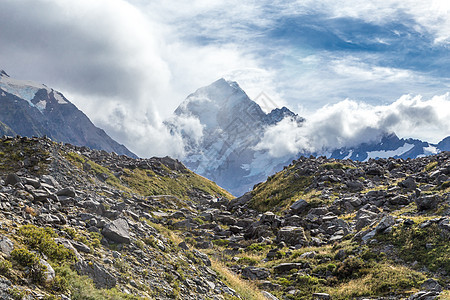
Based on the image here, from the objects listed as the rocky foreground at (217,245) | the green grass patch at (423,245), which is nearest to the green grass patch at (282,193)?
the rocky foreground at (217,245)

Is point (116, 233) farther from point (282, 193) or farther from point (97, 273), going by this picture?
point (282, 193)

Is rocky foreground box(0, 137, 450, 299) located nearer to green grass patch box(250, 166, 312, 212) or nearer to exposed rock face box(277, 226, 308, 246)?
exposed rock face box(277, 226, 308, 246)

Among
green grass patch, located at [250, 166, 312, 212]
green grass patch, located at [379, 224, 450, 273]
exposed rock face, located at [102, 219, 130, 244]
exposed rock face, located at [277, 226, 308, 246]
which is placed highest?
green grass patch, located at [250, 166, 312, 212]

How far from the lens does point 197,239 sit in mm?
39250

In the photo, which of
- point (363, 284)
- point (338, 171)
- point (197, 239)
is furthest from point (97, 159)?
point (363, 284)

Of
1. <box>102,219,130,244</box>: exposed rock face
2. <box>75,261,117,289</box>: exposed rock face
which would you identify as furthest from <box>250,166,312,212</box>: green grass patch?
<box>75,261,117,289</box>: exposed rock face

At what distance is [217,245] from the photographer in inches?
1549

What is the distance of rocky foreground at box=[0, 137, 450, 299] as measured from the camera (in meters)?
12.1

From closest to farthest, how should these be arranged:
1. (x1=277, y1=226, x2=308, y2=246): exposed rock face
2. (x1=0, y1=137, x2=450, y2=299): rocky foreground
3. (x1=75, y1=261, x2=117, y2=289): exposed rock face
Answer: (x1=0, y1=137, x2=450, y2=299): rocky foreground → (x1=75, y1=261, x2=117, y2=289): exposed rock face → (x1=277, y1=226, x2=308, y2=246): exposed rock face

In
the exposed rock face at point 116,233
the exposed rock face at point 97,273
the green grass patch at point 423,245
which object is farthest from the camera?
the green grass patch at point 423,245

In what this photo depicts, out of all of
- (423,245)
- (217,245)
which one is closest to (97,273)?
(423,245)

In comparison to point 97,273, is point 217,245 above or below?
above

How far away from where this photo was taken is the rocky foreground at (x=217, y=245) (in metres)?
12.1

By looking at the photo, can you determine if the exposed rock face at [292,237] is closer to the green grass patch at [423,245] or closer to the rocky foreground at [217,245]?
the rocky foreground at [217,245]
